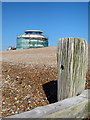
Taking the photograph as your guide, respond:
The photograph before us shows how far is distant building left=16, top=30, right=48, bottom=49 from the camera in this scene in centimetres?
3555

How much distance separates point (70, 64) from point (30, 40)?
34.1 m

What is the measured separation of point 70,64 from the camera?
2326 mm

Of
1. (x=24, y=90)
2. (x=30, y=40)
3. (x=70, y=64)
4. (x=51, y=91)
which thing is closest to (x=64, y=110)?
(x=70, y=64)

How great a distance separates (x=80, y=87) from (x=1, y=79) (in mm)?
2370

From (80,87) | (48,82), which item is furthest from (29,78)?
(80,87)

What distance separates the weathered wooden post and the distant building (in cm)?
3376

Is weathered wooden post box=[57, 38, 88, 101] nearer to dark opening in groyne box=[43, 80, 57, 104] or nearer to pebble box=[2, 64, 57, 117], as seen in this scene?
dark opening in groyne box=[43, 80, 57, 104]

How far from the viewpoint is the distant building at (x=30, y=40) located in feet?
117

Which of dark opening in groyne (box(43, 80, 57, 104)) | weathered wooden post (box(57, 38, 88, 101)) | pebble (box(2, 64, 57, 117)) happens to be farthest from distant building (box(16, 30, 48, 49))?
weathered wooden post (box(57, 38, 88, 101))

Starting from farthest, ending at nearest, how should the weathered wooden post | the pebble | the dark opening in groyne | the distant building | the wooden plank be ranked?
the distant building
the dark opening in groyne
the pebble
the weathered wooden post
the wooden plank

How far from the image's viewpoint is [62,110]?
1794 millimetres

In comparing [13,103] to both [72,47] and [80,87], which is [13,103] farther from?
[72,47]

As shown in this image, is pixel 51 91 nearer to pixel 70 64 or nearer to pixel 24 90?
pixel 24 90

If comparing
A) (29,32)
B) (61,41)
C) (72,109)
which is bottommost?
(72,109)
